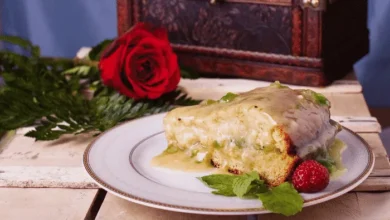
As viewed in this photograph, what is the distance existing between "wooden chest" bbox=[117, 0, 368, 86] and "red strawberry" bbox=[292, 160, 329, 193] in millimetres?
612

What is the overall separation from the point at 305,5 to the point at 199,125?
0.53 m

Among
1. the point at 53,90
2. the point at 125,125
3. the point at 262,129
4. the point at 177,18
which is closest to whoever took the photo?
the point at 262,129

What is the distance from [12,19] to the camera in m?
2.40

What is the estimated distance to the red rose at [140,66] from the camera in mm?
1432

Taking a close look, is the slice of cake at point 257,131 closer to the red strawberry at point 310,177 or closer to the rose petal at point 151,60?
the red strawberry at point 310,177

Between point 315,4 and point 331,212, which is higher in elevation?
point 315,4

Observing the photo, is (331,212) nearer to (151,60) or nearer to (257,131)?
(257,131)

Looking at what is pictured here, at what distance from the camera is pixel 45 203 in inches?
41.6

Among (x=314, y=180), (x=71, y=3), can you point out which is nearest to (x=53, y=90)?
(x=314, y=180)

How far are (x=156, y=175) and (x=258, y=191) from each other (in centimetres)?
17

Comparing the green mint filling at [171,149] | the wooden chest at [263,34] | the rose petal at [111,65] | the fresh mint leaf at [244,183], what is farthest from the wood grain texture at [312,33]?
the fresh mint leaf at [244,183]

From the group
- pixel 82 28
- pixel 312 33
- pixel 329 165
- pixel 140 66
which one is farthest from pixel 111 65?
pixel 82 28

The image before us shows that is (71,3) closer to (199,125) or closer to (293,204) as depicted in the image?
(199,125)

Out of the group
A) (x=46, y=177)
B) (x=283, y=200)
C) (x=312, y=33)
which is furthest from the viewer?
(x=312, y=33)
